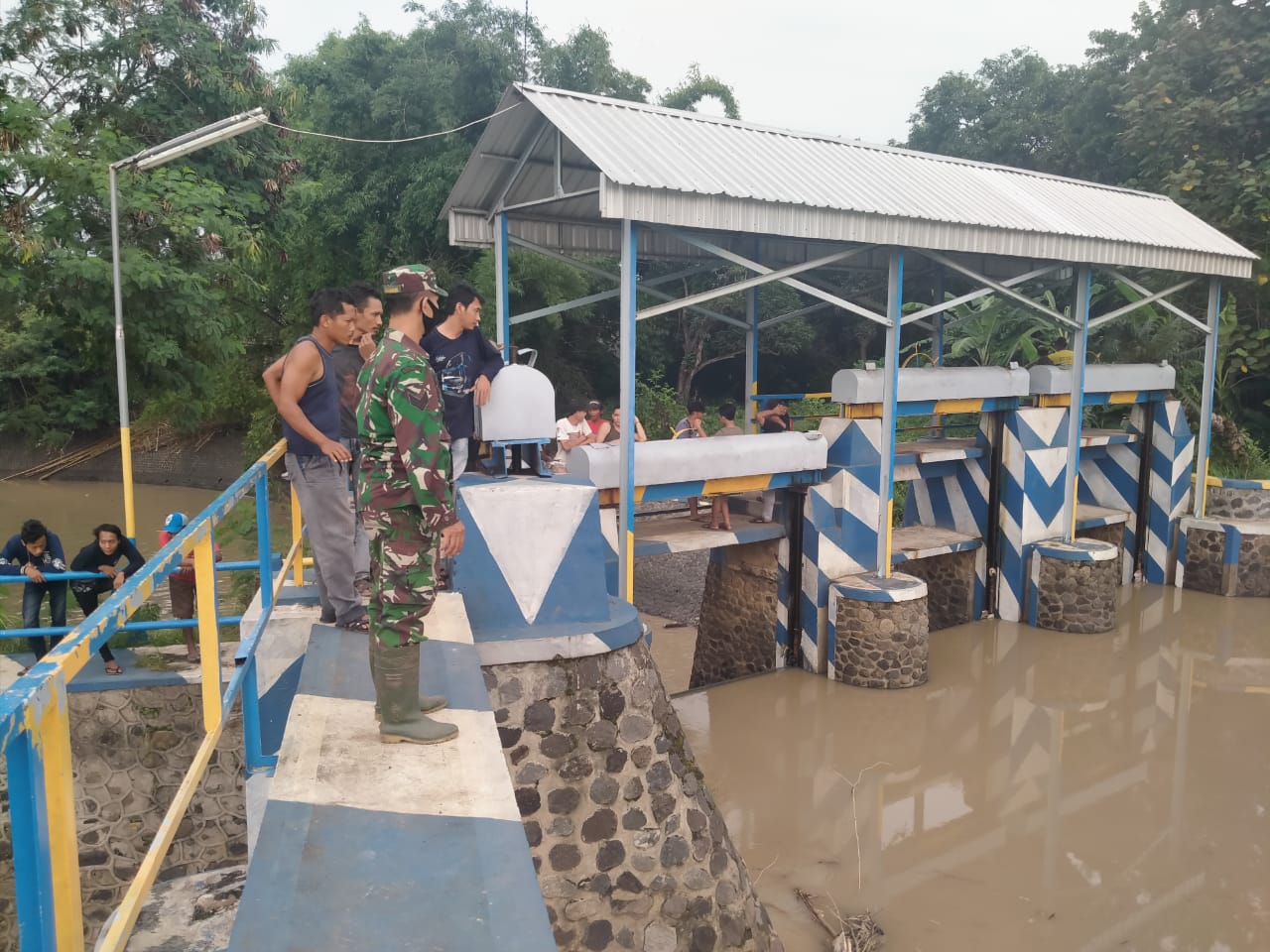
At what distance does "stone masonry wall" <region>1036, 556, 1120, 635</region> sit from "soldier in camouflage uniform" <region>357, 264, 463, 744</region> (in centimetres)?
986

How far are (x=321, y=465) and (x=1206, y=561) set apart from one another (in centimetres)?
1285

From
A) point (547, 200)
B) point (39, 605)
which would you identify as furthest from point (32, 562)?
point (547, 200)

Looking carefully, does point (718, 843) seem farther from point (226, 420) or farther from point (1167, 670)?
point (226, 420)

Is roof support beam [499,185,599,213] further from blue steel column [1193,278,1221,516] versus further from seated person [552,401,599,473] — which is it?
blue steel column [1193,278,1221,516]

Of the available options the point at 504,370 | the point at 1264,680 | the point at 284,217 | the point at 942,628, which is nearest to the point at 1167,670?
the point at 1264,680

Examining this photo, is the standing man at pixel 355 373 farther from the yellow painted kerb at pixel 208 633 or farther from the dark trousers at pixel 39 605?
the dark trousers at pixel 39 605

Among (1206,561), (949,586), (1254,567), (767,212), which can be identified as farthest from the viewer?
(1206,561)

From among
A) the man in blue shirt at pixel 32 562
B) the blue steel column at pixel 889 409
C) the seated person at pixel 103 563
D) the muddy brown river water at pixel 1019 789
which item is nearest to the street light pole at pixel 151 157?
the man in blue shirt at pixel 32 562

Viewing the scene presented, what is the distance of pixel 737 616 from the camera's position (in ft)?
35.4

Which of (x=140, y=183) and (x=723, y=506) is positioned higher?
(x=140, y=183)

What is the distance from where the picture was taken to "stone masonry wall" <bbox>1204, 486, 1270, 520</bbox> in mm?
13773

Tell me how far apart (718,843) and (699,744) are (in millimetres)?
3850

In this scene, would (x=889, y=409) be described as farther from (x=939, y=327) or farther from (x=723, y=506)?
(x=939, y=327)

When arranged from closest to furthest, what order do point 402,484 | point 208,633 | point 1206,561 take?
point 208,633 → point 402,484 → point 1206,561
